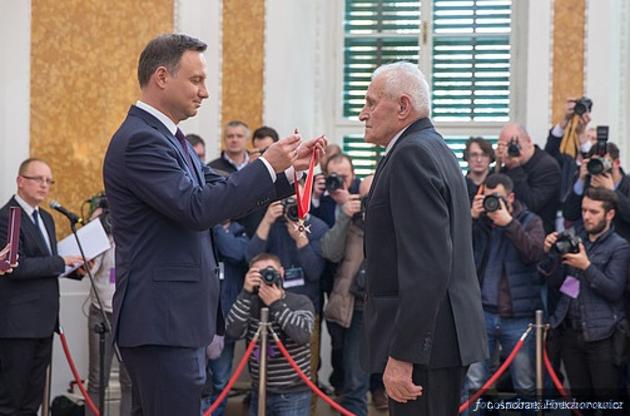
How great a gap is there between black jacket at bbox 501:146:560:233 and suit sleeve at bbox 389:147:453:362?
4348mm

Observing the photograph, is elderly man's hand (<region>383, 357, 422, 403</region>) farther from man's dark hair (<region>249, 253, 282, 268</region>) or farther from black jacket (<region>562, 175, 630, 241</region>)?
black jacket (<region>562, 175, 630, 241</region>)

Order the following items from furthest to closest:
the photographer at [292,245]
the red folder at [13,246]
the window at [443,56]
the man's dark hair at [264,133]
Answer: the window at [443,56] < the man's dark hair at [264,133] < the photographer at [292,245] < the red folder at [13,246]

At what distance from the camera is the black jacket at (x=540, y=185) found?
8562mm

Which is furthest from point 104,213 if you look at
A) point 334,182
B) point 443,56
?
point 443,56

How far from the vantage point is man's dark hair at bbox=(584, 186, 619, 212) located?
307 inches

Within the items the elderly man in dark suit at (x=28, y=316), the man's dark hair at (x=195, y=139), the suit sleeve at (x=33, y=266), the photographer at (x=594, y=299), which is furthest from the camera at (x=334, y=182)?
the suit sleeve at (x=33, y=266)

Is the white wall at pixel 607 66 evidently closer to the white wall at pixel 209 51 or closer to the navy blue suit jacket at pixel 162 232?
the white wall at pixel 209 51

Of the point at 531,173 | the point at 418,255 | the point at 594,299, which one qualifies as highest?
the point at 531,173

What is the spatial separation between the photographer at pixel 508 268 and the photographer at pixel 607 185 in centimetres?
39

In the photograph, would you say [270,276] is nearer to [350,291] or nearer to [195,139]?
[350,291]

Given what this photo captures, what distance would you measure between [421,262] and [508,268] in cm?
396

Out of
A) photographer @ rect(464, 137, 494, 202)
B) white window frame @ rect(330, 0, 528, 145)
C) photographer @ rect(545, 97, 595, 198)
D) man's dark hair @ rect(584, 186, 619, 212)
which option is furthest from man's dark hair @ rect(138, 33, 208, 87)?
white window frame @ rect(330, 0, 528, 145)

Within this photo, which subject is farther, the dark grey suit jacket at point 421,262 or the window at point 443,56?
the window at point 443,56

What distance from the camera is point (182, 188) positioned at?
13.7 feet
